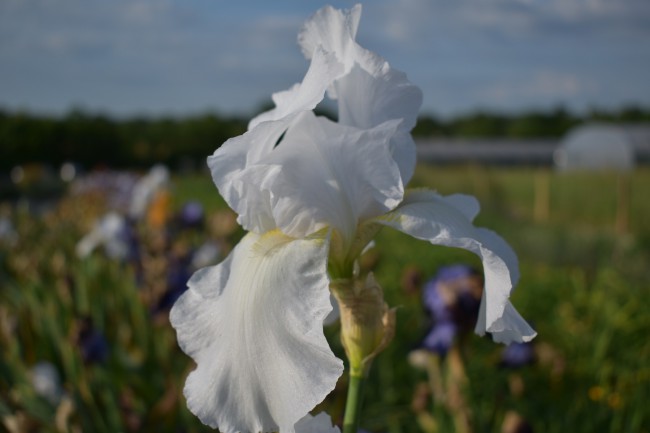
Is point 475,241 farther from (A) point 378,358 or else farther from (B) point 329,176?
(A) point 378,358

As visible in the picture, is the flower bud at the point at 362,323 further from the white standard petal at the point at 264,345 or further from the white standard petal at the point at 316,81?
the white standard petal at the point at 316,81

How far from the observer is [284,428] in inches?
30.8

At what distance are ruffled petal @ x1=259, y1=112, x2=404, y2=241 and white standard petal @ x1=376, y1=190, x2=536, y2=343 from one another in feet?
0.13

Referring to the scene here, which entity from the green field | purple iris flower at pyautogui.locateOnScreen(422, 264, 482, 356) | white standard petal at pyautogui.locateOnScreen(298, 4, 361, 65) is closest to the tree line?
the green field

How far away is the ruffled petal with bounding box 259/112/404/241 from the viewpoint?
2.91 feet

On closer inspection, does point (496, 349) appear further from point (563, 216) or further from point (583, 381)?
point (563, 216)

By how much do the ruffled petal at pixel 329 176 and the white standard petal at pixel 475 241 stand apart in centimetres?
4

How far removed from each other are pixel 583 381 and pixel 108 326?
2.29 metres

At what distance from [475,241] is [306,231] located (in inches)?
8.6

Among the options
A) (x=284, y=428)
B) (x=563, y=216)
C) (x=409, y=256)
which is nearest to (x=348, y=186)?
(x=284, y=428)

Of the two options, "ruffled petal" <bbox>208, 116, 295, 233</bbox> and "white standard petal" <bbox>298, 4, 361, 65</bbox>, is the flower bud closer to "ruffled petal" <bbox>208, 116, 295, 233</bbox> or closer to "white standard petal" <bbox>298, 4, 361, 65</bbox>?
"ruffled petal" <bbox>208, 116, 295, 233</bbox>

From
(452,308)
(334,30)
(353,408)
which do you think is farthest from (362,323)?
(452,308)

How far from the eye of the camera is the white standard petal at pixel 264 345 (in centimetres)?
78

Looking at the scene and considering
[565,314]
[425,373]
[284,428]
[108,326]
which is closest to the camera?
[284,428]
